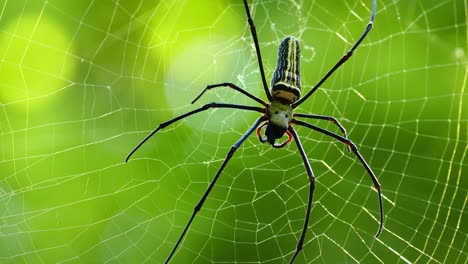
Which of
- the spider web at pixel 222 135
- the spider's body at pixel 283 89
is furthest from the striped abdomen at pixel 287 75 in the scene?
the spider web at pixel 222 135

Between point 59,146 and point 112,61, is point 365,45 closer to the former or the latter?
Result: point 112,61

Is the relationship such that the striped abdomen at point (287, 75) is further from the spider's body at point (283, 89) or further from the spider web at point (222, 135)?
the spider web at point (222, 135)

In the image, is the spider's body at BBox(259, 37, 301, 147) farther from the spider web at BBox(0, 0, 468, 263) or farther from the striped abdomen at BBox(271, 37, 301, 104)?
the spider web at BBox(0, 0, 468, 263)

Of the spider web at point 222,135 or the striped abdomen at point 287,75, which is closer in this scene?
the striped abdomen at point 287,75

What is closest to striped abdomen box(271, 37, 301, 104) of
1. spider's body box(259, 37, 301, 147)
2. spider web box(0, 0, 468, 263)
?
spider's body box(259, 37, 301, 147)

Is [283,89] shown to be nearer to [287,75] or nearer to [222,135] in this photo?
[287,75]

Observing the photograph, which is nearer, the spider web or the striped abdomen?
the striped abdomen
